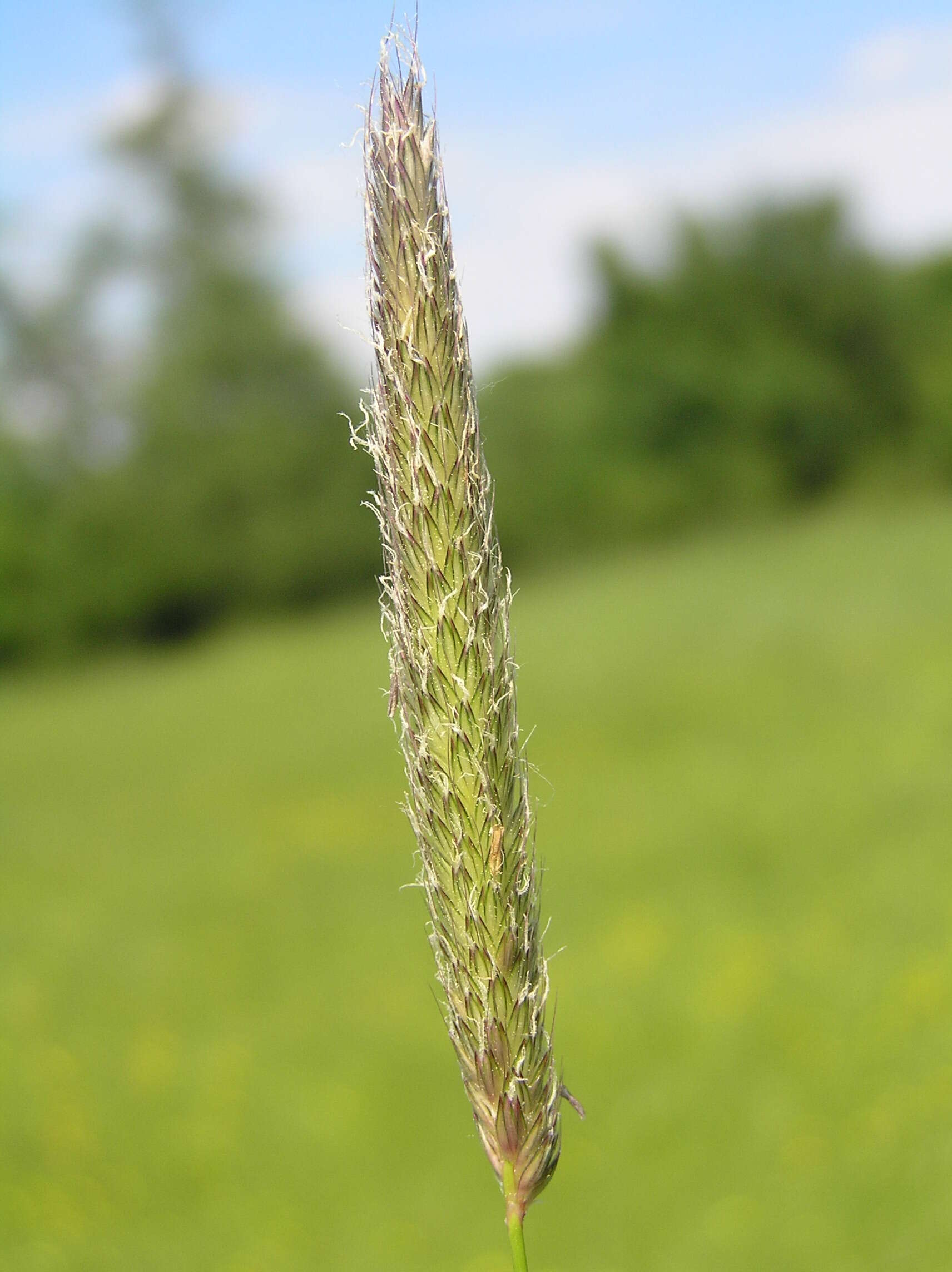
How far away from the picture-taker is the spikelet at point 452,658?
1.04 m

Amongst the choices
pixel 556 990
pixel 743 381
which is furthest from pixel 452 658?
pixel 743 381

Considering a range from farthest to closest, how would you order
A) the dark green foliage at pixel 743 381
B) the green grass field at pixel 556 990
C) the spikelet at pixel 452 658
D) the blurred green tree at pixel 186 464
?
the dark green foliage at pixel 743 381 → the blurred green tree at pixel 186 464 → the green grass field at pixel 556 990 → the spikelet at pixel 452 658

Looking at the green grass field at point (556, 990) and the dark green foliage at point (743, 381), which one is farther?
the dark green foliage at point (743, 381)

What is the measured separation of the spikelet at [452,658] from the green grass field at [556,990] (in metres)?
0.28

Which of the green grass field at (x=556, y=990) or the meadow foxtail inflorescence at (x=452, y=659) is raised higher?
the meadow foxtail inflorescence at (x=452, y=659)

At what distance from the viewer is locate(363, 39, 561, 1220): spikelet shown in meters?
1.04

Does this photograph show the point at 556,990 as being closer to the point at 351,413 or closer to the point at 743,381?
the point at 351,413

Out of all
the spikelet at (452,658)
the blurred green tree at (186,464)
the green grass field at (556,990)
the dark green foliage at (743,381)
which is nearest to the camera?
the spikelet at (452,658)

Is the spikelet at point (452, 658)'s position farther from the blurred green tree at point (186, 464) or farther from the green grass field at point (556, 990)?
the blurred green tree at point (186, 464)

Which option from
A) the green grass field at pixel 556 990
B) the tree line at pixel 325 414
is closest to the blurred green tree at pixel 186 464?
the tree line at pixel 325 414

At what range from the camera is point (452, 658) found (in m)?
1.11

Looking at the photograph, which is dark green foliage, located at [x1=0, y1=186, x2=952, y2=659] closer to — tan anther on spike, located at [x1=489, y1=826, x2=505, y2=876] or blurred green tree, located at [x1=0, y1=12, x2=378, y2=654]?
blurred green tree, located at [x1=0, y1=12, x2=378, y2=654]

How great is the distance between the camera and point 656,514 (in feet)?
140

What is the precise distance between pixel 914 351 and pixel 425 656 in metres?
44.7
